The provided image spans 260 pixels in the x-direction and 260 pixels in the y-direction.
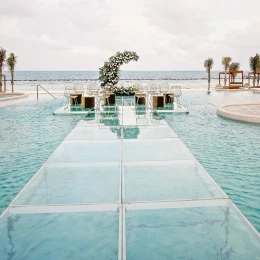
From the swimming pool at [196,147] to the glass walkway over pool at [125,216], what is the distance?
686 millimetres

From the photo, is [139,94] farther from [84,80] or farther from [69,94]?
[84,80]

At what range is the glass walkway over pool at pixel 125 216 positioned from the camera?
2.86 m

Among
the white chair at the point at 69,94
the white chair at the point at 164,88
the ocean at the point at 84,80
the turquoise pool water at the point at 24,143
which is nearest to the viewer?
the turquoise pool water at the point at 24,143

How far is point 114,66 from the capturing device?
20078 millimetres

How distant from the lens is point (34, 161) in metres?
6.20

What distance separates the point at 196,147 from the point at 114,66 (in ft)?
45.4

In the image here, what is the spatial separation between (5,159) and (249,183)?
4524 millimetres

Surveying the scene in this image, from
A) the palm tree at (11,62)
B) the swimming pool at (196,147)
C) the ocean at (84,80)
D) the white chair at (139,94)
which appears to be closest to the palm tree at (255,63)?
the ocean at (84,80)

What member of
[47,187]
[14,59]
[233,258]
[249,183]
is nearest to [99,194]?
[47,187]

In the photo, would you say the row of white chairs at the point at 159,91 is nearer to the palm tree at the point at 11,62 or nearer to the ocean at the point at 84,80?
the ocean at the point at 84,80

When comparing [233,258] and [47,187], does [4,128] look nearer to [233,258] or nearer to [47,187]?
[47,187]

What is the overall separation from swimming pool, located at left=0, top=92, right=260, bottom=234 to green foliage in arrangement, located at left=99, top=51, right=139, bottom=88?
8.59 meters

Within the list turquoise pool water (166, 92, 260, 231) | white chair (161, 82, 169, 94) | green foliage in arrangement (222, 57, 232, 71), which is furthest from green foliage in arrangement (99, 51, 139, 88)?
green foliage in arrangement (222, 57, 232, 71)

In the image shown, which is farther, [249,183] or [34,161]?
[34,161]
